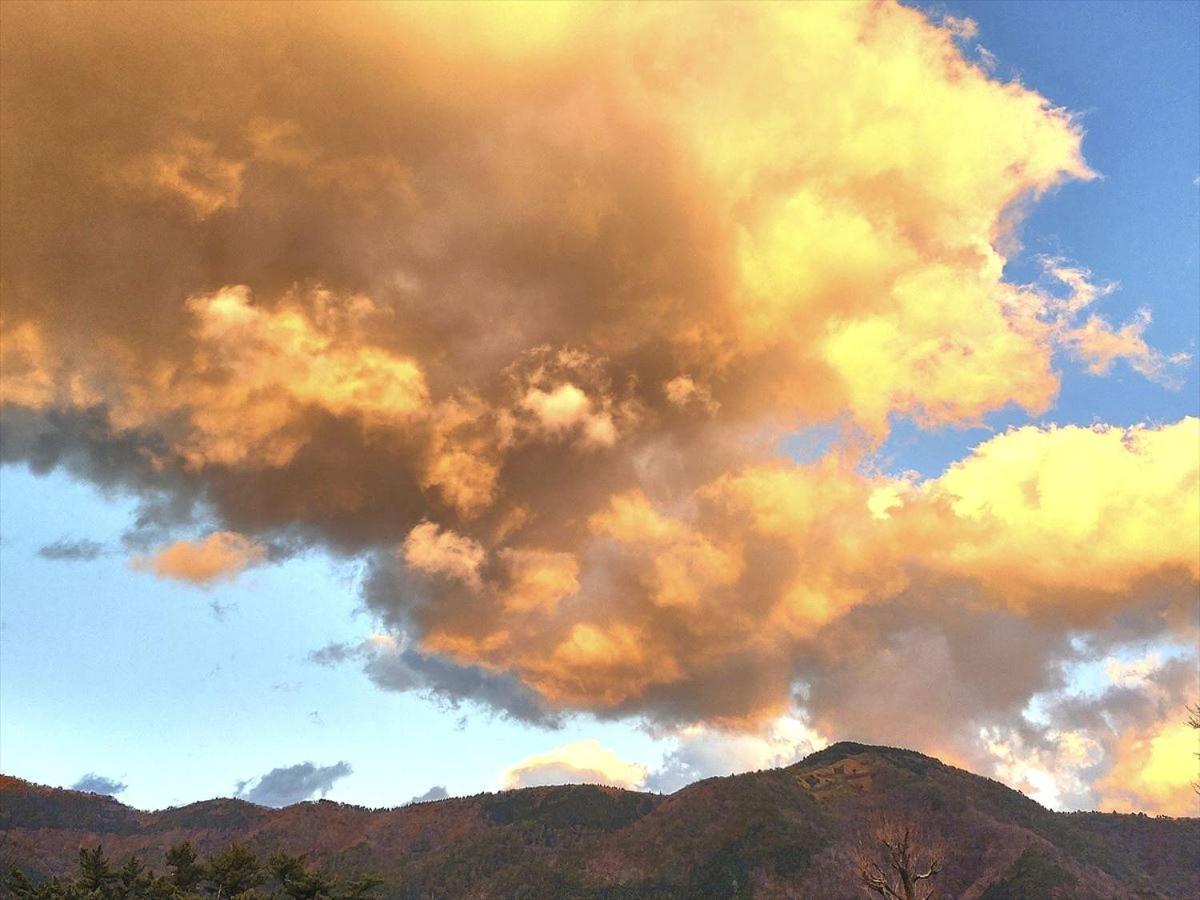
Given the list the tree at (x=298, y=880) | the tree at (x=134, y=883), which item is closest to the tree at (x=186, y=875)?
the tree at (x=134, y=883)

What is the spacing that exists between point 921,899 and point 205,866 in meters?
86.4

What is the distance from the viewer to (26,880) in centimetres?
11294

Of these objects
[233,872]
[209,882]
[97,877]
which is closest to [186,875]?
[209,882]

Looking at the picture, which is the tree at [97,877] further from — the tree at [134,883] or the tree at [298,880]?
the tree at [298,880]

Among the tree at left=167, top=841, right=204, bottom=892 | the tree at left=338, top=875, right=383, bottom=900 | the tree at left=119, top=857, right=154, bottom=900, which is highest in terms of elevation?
the tree at left=338, top=875, right=383, bottom=900

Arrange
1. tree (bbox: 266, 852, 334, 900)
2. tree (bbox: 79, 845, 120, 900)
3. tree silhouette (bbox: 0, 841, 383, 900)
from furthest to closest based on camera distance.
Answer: tree (bbox: 79, 845, 120, 900)
tree silhouette (bbox: 0, 841, 383, 900)
tree (bbox: 266, 852, 334, 900)

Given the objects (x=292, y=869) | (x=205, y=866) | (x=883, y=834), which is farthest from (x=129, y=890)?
(x=883, y=834)

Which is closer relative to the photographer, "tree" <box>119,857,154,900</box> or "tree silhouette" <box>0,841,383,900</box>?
"tree silhouette" <box>0,841,383,900</box>

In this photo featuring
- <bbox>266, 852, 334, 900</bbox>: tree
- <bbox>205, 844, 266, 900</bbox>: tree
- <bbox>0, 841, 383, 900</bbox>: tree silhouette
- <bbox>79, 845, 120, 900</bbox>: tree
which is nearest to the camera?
<bbox>266, 852, 334, 900</bbox>: tree

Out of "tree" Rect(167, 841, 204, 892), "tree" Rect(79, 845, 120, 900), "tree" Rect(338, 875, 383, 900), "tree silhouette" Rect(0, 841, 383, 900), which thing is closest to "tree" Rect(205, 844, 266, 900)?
"tree silhouette" Rect(0, 841, 383, 900)

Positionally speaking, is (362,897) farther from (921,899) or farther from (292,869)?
(921,899)

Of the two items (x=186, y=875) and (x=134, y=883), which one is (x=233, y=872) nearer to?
(x=186, y=875)

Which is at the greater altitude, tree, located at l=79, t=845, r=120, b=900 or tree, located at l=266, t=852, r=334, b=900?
tree, located at l=266, t=852, r=334, b=900

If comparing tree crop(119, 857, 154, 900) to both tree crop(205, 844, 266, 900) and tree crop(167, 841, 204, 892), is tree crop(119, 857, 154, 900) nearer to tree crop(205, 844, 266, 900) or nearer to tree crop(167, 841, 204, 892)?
tree crop(167, 841, 204, 892)
